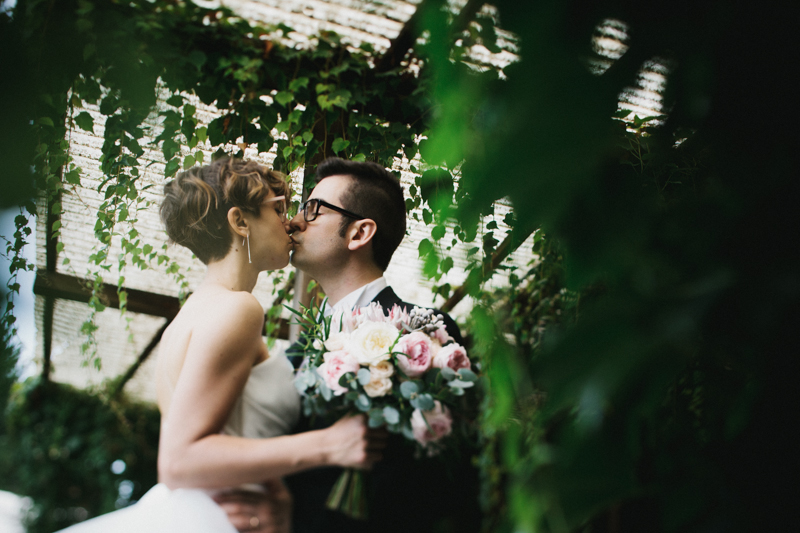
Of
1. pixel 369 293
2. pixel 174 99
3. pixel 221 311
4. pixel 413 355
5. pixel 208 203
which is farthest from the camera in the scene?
pixel 369 293

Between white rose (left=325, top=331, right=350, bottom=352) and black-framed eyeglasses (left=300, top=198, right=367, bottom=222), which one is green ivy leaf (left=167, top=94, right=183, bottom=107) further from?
white rose (left=325, top=331, right=350, bottom=352)

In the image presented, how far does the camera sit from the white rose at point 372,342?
861 millimetres

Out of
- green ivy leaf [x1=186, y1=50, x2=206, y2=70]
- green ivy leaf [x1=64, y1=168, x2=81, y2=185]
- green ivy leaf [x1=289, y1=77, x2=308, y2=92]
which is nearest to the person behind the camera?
green ivy leaf [x1=64, y1=168, x2=81, y2=185]

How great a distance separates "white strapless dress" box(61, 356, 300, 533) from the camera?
0.93 meters

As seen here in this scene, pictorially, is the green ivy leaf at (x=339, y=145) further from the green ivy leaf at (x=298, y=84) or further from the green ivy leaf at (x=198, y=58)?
the green ivy leaf at (x=198, y=58)

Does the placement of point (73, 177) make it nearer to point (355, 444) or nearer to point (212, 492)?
point (212, 492)

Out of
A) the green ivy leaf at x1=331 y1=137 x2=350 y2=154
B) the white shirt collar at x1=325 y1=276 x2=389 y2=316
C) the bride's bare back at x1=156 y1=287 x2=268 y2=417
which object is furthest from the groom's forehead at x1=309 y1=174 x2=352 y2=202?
the bride's bare back at x1=156 y1=287 x2=268 y2=417

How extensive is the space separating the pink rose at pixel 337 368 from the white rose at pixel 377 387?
0.04 meters

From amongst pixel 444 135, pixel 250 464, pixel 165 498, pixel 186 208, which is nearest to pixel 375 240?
pixel 186 208

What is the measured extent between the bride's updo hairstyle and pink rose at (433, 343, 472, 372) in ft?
1.87

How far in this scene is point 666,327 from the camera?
0.26 m

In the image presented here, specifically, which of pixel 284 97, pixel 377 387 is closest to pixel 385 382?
pixel 377 387

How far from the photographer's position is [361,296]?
1.24 meters

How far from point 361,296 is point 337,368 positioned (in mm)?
389
